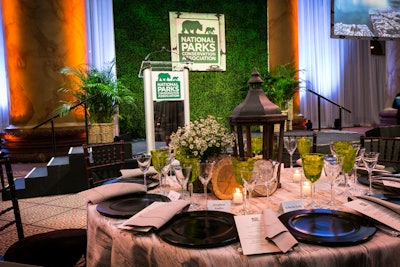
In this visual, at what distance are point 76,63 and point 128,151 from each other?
2.06 m

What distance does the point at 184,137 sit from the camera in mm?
1566

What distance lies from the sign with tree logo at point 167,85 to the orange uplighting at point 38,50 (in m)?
2.23

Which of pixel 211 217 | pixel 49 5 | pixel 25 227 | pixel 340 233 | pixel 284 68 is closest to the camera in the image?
pixel 340 233

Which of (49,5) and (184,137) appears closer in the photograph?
(184,137)

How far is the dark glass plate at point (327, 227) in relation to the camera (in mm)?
989

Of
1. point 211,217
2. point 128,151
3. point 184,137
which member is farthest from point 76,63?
point 211,217

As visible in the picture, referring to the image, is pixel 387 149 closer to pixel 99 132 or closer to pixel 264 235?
pixel 264 235

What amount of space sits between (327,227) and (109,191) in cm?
83

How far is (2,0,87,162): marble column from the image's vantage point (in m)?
5.89

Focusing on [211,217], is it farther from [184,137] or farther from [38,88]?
[38,88]

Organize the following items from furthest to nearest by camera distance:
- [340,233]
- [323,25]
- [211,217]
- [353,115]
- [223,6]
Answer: [353,115], [323,25], [223,6], [211,217], [340,233]

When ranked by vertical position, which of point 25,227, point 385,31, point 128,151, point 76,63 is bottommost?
point 25,227

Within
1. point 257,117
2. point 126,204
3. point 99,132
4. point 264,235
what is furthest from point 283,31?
point 264,235

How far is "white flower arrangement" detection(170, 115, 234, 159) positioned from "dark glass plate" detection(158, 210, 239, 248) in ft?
1.10
